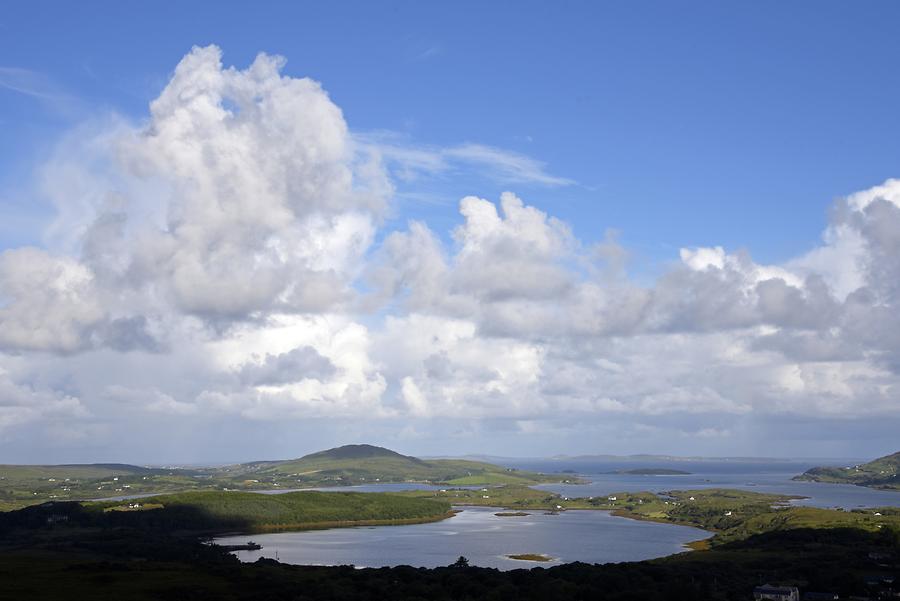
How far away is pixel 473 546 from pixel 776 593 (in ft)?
276

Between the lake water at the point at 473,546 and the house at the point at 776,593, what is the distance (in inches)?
1862

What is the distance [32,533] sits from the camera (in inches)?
7126

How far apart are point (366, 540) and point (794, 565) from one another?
95770mm

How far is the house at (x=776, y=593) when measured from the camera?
8525cm

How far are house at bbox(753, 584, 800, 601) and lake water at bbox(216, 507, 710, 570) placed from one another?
4728cm

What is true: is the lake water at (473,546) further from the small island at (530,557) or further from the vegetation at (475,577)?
the vegetation at (475,577)

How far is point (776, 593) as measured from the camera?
8675 centimetres

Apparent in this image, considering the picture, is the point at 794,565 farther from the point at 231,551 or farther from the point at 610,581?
the point at 231,551

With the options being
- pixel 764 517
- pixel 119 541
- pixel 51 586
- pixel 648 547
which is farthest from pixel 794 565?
pixel 119 541

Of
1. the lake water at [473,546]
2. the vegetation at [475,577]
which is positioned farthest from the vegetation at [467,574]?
the lake water at [473,546]

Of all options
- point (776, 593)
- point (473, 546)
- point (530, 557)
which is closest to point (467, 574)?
point (776, 593)

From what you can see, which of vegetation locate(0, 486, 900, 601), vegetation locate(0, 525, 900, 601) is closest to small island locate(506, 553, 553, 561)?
vegetation locate(0, 486, 900, 601)

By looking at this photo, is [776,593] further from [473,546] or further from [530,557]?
[473,546]

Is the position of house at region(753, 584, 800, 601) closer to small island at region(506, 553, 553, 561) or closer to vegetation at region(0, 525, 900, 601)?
vegetation at region(0, 525, 900, 601)
